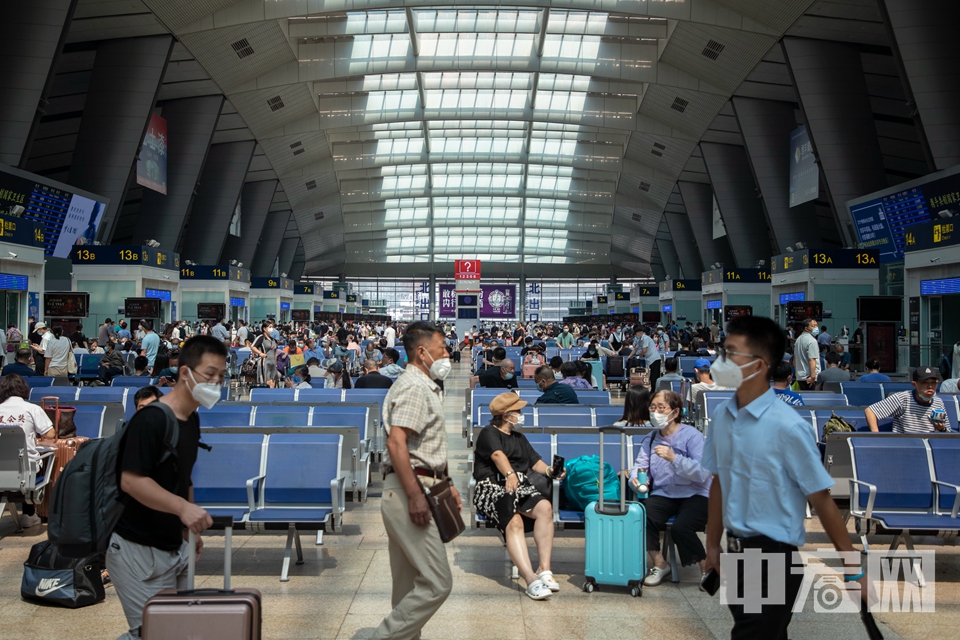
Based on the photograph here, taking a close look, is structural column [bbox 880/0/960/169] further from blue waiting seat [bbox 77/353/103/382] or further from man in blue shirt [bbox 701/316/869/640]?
man in blue shirt [bbox 701/316/869/640]

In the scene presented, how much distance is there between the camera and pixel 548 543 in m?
5.26

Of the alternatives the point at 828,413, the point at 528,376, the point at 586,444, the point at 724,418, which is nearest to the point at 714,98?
the point at 528,376

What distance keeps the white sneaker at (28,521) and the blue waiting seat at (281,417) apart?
2.11 metres

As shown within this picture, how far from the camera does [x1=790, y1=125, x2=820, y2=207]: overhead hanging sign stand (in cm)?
2927

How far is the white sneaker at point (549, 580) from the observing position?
506 centimetres

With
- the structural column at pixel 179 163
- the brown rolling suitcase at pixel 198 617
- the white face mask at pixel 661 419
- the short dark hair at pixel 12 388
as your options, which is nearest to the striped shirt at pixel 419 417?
the brown rolling suitcase at pixel 198 617

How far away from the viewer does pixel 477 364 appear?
2069 centimetres

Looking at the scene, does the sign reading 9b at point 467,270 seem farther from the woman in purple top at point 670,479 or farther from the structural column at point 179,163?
the woman in purple top at point 670,479

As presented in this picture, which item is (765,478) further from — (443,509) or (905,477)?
(905,477)

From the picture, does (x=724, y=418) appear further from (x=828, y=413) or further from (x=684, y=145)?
(x=684, y=145)

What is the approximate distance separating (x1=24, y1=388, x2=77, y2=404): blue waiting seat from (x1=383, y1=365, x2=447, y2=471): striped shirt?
23.4 feet

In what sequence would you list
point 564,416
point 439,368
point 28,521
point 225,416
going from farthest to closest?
point 225,416
point 564,416
point 28,521
point 439,368

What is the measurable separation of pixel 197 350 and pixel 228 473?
307cm

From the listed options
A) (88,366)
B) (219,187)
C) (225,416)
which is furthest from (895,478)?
(219,187)
